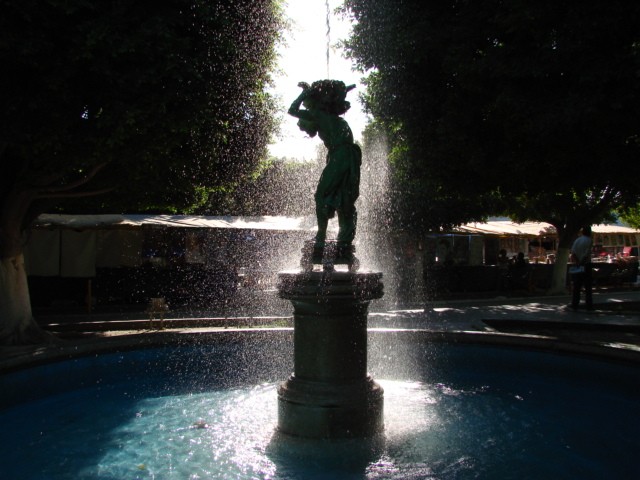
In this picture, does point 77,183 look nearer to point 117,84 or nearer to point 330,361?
point 117,84

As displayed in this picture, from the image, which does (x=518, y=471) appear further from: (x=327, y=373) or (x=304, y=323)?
(x=304, y=323)

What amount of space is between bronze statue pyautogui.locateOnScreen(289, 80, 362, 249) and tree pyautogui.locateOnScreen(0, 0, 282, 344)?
3.37m

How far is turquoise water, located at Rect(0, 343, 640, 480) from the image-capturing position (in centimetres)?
430

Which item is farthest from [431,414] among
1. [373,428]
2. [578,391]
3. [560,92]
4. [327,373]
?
[560,92]

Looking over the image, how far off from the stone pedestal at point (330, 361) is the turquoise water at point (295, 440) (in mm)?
179

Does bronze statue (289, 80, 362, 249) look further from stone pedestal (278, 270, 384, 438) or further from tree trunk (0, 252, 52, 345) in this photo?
tree trunk (0, 252, 52, 345)

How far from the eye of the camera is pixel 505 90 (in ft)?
31.4

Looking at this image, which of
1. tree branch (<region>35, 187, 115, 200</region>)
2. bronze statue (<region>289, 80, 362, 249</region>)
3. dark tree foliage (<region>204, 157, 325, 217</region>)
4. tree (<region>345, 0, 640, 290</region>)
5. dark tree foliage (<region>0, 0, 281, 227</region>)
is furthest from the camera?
dark tree foliage (<region>204, 157, 325, 217</region>)

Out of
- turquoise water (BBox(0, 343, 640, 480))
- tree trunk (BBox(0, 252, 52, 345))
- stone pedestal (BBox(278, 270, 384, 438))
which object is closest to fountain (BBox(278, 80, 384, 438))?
stone pedestal (BBox(278, 270, 384, 438))

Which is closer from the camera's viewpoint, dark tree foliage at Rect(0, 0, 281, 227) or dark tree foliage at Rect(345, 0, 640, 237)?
dark tree foliage at Rect(0, 0, 281, 227)

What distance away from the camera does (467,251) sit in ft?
95.0

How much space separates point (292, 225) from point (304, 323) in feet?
42.3

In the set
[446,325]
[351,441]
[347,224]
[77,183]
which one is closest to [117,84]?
[77,183]

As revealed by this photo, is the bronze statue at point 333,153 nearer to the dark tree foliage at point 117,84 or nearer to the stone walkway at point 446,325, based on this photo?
the stone walkway at point 446,325
